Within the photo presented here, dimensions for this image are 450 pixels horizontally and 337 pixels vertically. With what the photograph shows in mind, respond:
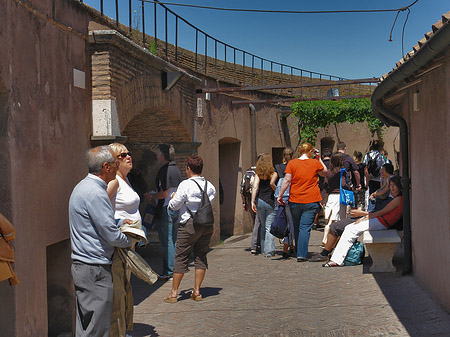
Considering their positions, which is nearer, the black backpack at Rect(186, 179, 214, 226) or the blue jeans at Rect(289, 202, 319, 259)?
the black backpack at Rect(186, 179, 214, 226)

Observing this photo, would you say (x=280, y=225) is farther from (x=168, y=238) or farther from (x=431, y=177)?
(x=431, y=177)

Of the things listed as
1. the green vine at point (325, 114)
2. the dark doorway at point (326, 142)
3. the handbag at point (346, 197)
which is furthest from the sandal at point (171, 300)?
the dark doorway at point (326, 142)

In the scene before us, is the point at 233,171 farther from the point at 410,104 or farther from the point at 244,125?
the point at 410,104

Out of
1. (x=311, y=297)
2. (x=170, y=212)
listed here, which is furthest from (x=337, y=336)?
(x=170, y=212)

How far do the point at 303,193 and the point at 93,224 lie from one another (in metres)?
4.98

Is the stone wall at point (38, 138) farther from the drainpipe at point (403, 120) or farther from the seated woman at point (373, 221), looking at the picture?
the seated woman at point (373, 221)

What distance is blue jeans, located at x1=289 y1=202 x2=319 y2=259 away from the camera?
8.77m


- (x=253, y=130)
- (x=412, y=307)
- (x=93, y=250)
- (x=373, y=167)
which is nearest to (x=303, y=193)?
(x=412, y=307)

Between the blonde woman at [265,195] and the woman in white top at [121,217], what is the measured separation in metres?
4.18

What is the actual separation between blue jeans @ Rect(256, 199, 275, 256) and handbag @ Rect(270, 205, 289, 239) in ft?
1.14

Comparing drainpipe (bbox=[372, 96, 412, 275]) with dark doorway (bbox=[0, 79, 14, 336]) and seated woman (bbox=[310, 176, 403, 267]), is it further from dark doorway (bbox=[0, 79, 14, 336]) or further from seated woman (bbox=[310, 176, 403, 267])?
dark doorway (bbox=[0, 79, 14, 336])

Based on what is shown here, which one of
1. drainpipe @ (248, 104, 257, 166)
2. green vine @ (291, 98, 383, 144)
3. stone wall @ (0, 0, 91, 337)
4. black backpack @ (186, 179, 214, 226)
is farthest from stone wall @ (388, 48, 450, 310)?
green vine @ (291, 98, 383, 144)

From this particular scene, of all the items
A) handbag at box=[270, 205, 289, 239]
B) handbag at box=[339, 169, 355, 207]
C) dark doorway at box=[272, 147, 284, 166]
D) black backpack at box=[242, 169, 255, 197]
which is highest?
dark doorway at box=[272, 147, 284, 166]

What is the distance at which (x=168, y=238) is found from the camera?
8062 mm
